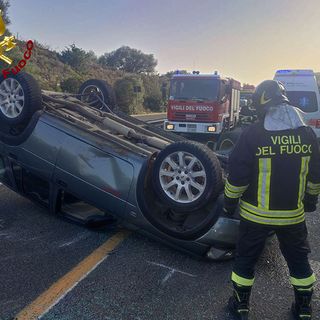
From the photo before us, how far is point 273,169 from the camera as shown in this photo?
2879 mm

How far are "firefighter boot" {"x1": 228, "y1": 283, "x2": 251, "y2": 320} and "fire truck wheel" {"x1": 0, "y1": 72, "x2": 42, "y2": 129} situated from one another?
301 centimetres

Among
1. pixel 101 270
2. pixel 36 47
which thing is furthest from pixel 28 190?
pixel 36 47

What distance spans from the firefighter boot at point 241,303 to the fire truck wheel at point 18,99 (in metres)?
3.01

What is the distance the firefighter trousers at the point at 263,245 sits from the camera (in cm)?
297

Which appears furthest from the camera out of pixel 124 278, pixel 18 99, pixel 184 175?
pixel 18 99

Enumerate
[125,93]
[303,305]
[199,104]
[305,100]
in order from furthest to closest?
[125,93] < [199,104] < [305,100] < [303,305]

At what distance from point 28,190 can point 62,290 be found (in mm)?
1949

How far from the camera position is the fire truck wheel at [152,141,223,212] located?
3830 millimetres

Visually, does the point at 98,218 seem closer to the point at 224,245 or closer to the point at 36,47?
the point at 224,245

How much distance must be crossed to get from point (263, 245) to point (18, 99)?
3234 mm

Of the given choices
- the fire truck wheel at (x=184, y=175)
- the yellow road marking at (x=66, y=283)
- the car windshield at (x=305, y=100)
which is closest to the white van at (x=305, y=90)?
the car windshield at (x=305, y=100)

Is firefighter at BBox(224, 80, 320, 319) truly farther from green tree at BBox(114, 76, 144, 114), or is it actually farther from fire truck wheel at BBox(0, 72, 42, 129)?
green tree at BBox(114, 76, 144, 114)

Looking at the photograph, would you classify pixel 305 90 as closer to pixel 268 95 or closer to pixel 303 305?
pixel 268 95

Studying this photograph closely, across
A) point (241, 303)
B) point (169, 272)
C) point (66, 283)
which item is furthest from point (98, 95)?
point (241, 303)
